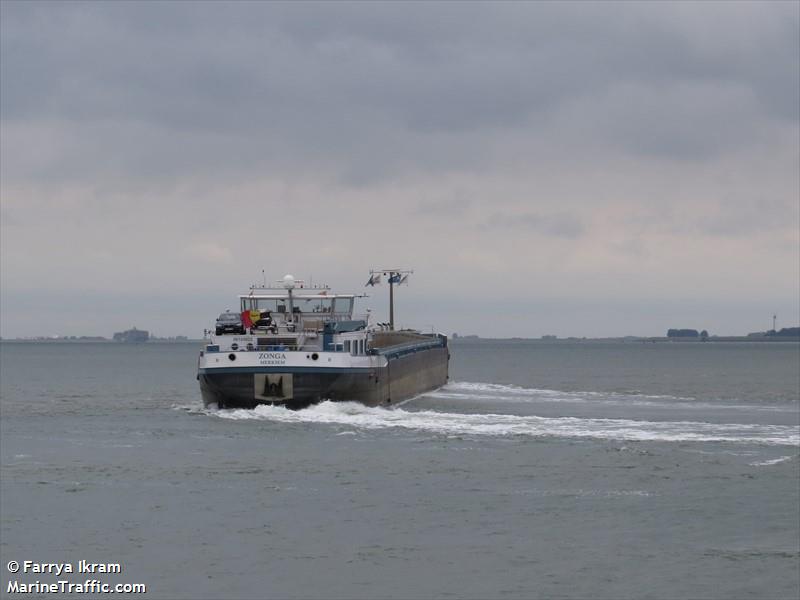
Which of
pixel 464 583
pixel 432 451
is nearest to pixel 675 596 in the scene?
pixel 464 583

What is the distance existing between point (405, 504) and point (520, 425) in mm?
21045

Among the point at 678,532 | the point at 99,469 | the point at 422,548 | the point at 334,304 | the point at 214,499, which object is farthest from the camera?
the point at 334,304

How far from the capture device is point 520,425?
5066 centimetres

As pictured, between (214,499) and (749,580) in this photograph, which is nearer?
(749,580)

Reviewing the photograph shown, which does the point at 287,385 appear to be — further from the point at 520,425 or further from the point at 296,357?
the point at 520,425

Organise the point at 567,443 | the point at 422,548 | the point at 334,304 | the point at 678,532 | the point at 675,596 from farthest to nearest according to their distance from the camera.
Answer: the point at 334,304 < the point at 567,443 < the point at 678,532 < the point at 422,548 < the point at 675,596

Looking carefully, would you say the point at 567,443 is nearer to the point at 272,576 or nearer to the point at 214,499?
the point at 214,499

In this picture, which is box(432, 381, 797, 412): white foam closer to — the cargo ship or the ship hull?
the cargo ship

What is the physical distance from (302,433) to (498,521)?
19060 millimetres

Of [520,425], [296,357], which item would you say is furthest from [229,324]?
[520,425]

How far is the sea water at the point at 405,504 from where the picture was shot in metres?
23.2

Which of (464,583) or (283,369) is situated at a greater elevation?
(283,369)

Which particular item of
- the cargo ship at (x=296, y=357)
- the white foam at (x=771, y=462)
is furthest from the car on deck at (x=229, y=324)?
the white foam at (x=771, y=462)

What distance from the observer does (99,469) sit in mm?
36188
